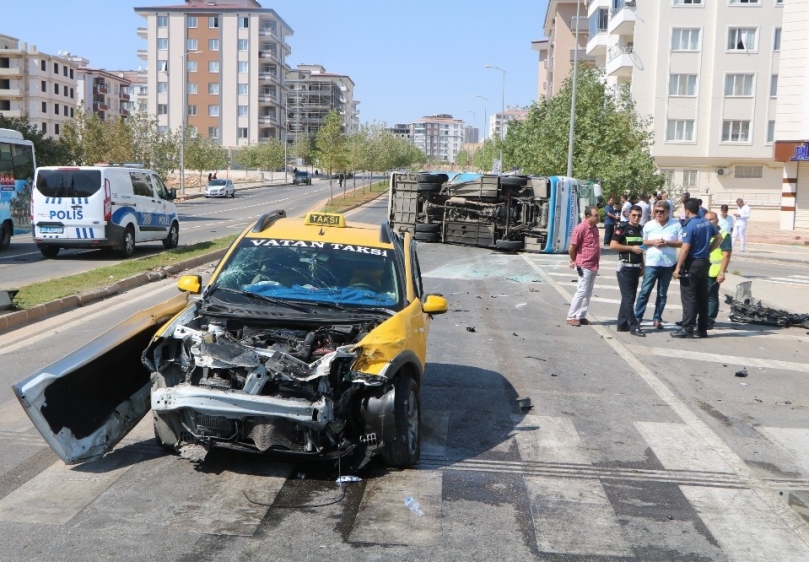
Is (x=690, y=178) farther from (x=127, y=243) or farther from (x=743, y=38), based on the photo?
(x=127, y=243)

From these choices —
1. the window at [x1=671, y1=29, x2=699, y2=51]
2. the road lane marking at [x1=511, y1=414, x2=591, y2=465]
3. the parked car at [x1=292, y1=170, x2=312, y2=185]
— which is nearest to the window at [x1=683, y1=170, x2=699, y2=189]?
the window at [x1=671, y1=29, x2=699, y2=51]

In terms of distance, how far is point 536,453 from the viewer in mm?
6934

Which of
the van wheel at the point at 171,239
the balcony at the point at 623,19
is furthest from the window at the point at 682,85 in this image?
the van wheel at the point at 171,239

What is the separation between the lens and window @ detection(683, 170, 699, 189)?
5809 cm

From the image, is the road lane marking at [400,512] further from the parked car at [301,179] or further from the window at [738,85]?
the parked car at [301,179]

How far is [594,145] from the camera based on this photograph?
134 ft

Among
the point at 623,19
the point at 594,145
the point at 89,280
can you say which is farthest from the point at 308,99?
the point at 89,280

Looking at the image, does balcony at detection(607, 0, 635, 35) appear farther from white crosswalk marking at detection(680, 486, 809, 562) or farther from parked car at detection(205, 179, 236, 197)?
white crosswalk marking at detection(680, 486, 809, 562)

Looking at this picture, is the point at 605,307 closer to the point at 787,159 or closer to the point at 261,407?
the point at 261,407

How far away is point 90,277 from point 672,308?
417 inches

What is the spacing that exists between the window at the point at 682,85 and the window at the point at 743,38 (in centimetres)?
315

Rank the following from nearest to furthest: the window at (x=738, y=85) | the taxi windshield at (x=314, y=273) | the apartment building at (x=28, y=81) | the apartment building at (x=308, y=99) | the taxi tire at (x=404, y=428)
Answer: the taxi tire at (x=404, y=428), the taxi windshield at (x=314, y=273), the window at (x=738, y=85), the apartment building at (x=28, y=81), the apartment building at (x=308, y=99)

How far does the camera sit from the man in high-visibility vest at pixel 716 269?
1363 cm

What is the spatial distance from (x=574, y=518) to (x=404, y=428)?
130cm
